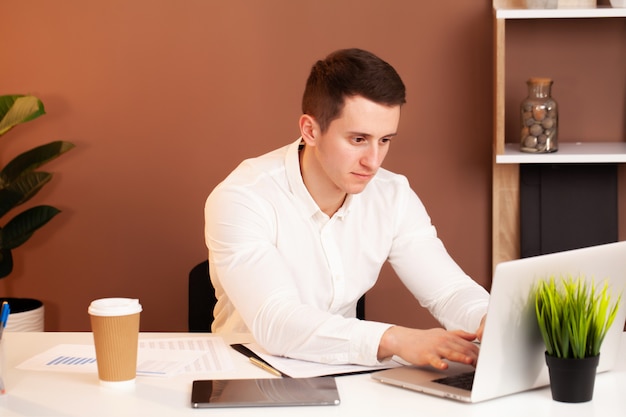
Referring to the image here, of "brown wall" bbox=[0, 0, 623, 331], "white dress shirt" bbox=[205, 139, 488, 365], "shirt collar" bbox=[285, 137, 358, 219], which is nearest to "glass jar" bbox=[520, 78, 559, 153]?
"brown wall" bbox=[0, 0, 623, 331]

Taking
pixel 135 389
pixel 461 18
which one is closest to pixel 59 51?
pixel 461 18

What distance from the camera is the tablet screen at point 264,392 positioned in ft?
4.79

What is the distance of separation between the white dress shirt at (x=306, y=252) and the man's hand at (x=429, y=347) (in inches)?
4.9

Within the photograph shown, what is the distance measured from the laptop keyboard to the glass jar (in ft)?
4.50

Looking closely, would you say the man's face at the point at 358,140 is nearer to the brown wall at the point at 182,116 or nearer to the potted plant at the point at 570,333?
the potted plant at the point at 570,333

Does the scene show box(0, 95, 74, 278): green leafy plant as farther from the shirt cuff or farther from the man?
the shirt cuff

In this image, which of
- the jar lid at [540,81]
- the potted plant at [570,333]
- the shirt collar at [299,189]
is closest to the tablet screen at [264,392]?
the potted plant at [570,333]

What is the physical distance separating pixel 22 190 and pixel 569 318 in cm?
212

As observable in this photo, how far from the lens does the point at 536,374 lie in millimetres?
1526

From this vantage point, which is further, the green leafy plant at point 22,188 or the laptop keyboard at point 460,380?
the green leafy plant at point 22,188

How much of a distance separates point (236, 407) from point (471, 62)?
1.90 meters

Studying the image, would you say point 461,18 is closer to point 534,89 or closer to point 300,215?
point 534,89

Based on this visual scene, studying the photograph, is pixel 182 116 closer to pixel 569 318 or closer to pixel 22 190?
pixel 22 190

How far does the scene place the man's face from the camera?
78.4 inches
